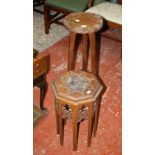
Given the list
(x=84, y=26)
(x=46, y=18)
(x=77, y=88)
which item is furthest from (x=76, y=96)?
(x=46, y=18)

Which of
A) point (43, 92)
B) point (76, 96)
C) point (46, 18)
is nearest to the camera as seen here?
point (76, 96)

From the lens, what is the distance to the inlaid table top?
201 centimetres

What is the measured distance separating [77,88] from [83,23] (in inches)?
30.3

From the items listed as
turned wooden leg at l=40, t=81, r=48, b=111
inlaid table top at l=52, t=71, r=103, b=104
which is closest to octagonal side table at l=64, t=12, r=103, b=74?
turned wooden leg at l=40, t=81, r=48, b=111

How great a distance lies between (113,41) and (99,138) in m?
1.65

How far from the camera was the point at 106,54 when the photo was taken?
3.52 m

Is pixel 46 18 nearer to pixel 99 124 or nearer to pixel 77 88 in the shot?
pixel 99 124

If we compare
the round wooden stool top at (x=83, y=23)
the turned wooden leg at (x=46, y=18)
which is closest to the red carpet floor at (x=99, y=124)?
the turned wooden leg at (x=46, y=18)

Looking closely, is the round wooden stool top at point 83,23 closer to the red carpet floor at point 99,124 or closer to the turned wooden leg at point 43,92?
the turned wooden leg at point 43,92

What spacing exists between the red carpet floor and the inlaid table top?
504 millimetres

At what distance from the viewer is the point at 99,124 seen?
2.57 metres

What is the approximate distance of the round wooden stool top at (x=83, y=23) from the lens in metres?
2.54

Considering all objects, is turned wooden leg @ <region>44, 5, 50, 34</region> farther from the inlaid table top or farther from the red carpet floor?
the inlaid table top
